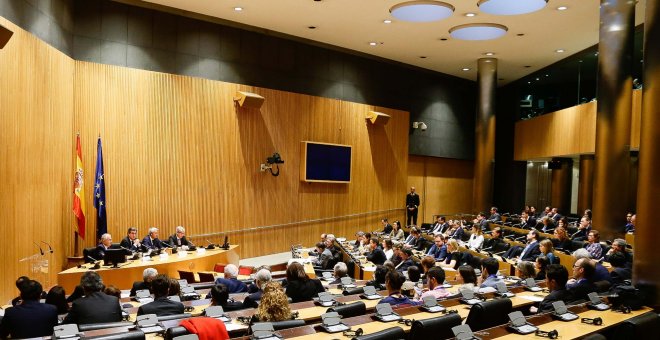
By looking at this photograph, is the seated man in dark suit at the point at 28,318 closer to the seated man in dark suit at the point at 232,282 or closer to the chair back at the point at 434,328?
the seated man in dark suit at the point at 232,282

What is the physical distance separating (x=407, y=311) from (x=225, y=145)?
918cm

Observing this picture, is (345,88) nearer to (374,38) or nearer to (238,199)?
(374,38)

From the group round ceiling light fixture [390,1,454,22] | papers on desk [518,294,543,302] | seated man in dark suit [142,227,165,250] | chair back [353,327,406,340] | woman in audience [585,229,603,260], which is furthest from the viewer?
round ceiling light fixture [390,1,454,22]

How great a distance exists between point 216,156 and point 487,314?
31.7 feet

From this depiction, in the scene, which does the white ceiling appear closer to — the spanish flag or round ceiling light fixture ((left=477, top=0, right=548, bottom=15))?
round ceiling light fixture ((left=477, top=0, right=548, bottom=15))

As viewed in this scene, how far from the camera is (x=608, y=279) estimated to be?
7125 mm

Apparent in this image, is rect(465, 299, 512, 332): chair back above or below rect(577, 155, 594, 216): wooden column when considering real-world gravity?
below

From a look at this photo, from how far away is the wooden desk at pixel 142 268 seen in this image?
838 cm

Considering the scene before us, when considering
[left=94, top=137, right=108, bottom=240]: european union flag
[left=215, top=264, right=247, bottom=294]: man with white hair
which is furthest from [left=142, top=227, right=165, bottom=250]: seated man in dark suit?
[left=215, top=264, right=247, bottom=294]: man with white hair

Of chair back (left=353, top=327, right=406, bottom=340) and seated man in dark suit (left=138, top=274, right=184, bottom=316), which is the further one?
seated man in dark suit (left=138, top=274, right=184, bottom=316)

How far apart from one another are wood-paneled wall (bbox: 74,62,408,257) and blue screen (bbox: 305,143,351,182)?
30 centimetres

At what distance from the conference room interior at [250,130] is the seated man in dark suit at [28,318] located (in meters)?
3.99

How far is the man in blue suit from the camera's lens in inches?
444

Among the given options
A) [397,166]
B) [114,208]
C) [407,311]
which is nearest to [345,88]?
[397,166]
